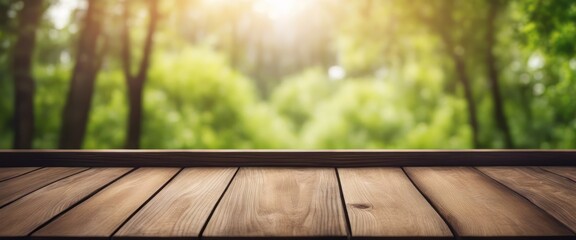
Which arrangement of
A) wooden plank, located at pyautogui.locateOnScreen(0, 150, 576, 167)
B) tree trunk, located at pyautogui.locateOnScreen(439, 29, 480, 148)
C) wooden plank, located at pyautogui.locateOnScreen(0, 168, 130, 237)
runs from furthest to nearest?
tree trunk, located at pyautogui.locateOnScreen(439, 29, 480, 148)
wooden plank, located at pyautogui.locateOnScreen(0, 150, 576, 167)
wooden plank, located at pyautogui.locateOnScreen(0, 168, 130, 237)

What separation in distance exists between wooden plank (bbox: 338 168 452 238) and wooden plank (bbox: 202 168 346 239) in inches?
2.5

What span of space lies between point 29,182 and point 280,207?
1.30 m

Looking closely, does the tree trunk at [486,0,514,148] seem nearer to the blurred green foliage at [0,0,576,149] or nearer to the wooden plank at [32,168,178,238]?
the blurred green foliage at [0,0,576,149]

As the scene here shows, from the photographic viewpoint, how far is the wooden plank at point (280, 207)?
65.1 inches

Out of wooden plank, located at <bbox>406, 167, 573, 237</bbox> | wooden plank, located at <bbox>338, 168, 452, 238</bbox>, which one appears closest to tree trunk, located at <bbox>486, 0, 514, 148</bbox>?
wooden plank, located at <bbox>406, 167, 573, 237</bbox>

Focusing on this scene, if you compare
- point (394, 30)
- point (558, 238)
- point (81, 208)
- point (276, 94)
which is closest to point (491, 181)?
point (558, 238)

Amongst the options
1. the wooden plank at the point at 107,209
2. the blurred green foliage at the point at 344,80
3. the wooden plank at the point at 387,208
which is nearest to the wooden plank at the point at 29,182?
the wooden plank at the point at 107,209

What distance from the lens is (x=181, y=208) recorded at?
1.90m

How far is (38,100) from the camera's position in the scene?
20.2m

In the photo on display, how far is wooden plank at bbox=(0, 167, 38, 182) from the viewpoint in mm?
2568

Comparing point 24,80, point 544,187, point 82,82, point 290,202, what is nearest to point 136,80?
point 82,82

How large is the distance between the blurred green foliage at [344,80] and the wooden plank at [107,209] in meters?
6.23

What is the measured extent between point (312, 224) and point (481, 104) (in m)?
22.6

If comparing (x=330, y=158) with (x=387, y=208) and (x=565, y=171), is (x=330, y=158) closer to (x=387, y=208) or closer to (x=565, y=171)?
(x=387, y=208)
